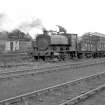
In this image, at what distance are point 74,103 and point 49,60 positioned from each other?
16664mm

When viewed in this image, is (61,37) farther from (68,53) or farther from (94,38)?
(94,38)

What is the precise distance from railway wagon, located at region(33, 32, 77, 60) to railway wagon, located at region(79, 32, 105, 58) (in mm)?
2648

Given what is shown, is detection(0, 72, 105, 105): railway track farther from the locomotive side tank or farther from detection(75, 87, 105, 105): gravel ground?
the locomotive side tank

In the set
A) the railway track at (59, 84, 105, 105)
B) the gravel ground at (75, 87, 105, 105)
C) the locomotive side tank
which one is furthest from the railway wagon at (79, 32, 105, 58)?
the gravel ground at (75, 87, 105, 105)

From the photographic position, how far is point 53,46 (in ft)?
78.3

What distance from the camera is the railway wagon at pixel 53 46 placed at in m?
23.1

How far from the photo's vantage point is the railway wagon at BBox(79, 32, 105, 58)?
27328 millimetres

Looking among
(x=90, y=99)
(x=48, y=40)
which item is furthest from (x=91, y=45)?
(x=90, y=99)

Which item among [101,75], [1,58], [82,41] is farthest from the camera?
[82,41]

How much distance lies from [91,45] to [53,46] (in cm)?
762

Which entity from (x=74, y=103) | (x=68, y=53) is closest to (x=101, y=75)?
(x=74, y=103)

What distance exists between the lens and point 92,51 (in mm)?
29562

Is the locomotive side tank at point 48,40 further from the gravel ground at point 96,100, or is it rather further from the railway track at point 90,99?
the gravel ground at point 96,100

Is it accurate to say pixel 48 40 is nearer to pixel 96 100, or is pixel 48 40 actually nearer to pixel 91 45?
pixel 91 45
